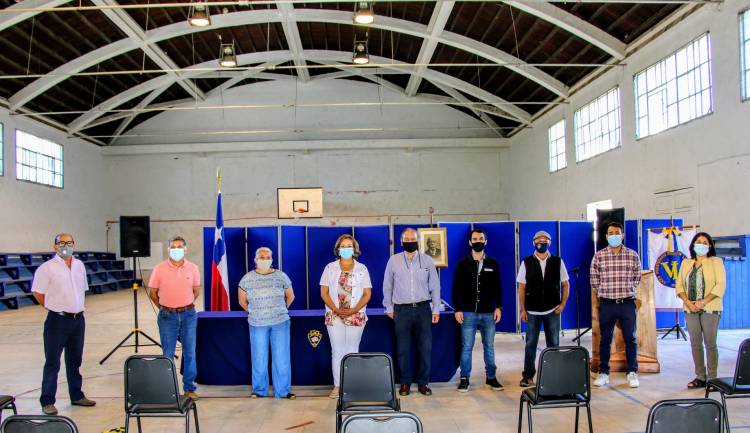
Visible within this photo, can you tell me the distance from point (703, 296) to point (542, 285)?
148cm

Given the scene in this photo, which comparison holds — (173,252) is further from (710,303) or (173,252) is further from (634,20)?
(634,20)

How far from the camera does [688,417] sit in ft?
8.81

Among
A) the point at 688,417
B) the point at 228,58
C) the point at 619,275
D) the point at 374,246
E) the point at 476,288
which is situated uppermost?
the point at 228,58

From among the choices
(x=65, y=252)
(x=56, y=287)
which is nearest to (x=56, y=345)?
(x=56, y=287)

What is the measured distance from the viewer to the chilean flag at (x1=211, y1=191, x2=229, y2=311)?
24.6 ft

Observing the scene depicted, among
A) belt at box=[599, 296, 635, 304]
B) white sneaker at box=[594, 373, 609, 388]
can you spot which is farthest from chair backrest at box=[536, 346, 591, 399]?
white sneaker at box=[594, 373, 609, 388]

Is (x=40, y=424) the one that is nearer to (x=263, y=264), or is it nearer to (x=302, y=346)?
(x=263, y=264)

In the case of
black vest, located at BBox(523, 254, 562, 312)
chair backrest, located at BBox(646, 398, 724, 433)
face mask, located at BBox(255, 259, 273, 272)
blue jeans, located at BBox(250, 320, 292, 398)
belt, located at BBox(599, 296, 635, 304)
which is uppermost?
face mask, located at BBox(255, 259, 273, 272)

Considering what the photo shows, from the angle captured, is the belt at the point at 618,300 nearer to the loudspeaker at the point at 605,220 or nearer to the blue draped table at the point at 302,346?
the blue draped table at the point at 302,346

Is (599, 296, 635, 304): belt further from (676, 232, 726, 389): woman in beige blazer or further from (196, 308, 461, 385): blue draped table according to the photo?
(196, 308, 461, 385): blue draped table

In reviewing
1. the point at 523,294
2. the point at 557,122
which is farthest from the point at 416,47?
the point at 523,294

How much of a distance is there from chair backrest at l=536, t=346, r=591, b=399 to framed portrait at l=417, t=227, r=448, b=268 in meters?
4.93

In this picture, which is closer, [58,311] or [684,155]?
[58,311]

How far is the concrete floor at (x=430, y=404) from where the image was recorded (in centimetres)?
469
